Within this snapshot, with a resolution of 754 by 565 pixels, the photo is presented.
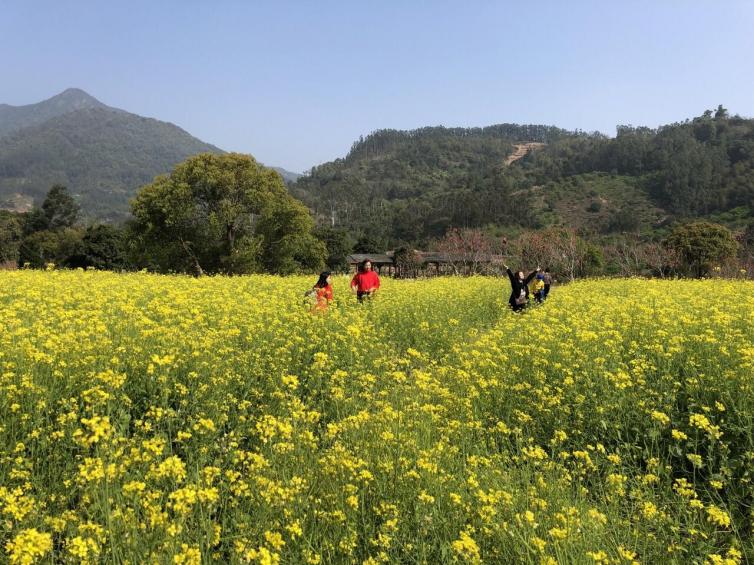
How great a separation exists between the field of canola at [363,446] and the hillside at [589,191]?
77.7 meters

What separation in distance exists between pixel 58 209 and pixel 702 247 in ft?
292

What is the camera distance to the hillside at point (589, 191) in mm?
83062

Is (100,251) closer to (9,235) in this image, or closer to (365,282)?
(9,235)

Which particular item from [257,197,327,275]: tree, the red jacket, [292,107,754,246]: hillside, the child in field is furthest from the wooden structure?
the red jacket

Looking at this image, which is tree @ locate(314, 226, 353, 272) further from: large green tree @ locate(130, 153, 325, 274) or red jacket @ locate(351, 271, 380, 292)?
red jacket @ locate(351, 271, 380, 292)

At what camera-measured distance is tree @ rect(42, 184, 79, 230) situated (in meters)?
77.9

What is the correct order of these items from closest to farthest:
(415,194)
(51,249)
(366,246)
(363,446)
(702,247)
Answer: (363,446), (702,247), (51,249), (366,246), (415,194)

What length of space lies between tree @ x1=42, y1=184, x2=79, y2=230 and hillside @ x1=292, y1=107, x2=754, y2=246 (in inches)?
2144

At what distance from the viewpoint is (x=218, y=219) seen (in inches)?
1153

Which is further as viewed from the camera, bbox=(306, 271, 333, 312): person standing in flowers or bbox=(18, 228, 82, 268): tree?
bbox=(18, 228, 82, 268): tree

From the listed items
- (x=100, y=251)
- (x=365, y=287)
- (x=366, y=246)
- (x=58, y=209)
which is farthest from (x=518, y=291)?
(x=58, y=209)

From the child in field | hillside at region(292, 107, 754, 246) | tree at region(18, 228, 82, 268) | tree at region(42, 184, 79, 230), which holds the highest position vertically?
hillside at region(292, 107, 754, 246)

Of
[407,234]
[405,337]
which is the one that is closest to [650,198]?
[407,234]

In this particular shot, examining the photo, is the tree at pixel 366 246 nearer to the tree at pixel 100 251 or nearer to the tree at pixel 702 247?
the tree at pixel 100 251
